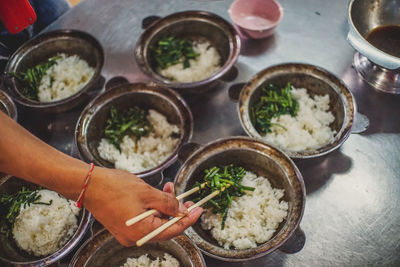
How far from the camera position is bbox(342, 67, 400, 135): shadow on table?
116 inches

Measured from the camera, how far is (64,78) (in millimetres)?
3473

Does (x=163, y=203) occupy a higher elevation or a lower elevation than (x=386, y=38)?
higher

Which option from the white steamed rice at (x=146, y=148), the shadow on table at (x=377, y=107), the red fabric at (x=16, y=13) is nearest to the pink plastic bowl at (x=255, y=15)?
the shadow on table at (x=377, y=107)

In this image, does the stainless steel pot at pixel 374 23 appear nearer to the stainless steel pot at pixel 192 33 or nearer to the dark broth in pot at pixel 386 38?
the dark broth in pot at pixel 386 38

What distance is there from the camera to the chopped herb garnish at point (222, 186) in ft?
8.21

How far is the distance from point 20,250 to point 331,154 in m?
2.61

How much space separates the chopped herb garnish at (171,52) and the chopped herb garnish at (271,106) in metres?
0.92

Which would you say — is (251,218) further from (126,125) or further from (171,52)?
(171,52)

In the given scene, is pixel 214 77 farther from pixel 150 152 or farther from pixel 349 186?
pixel 349 186

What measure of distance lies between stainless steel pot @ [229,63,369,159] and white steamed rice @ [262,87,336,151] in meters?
0.06

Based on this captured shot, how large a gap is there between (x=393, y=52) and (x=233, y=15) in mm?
1581

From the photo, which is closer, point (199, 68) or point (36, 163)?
point (36, 163)

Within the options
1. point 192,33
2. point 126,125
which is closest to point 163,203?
point 126,125

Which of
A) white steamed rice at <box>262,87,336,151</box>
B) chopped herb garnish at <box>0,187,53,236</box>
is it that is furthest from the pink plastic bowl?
chopped herb garnish at <box>0,187,53,236</box>
